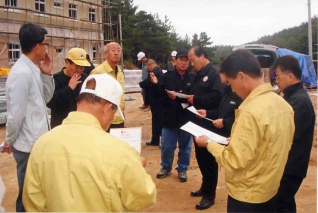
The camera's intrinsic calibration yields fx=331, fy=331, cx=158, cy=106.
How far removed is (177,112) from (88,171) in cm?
343


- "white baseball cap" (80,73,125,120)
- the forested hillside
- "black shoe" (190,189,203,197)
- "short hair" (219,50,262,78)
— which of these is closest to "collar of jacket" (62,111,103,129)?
"white baseball cap" (80,73,125,120)

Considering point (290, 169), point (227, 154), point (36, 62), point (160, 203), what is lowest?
point (160, 203)

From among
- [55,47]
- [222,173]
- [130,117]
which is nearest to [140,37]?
[55,47]

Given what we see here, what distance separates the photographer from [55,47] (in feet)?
86.5

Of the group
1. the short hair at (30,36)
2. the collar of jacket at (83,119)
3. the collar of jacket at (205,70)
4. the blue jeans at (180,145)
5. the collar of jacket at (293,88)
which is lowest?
the blue jeans at (180,145)

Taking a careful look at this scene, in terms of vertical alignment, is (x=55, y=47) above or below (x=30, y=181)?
above

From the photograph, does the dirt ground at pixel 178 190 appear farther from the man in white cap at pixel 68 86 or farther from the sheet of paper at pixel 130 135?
the sheet of paper at pixel 130 135

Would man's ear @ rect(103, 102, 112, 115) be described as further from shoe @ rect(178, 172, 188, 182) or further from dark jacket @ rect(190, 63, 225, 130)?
shoe @ rect(178, 172, 188, 182)

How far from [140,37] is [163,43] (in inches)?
87.5

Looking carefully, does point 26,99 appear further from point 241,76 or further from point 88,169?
point 241,76

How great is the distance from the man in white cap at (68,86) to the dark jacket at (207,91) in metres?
1.43

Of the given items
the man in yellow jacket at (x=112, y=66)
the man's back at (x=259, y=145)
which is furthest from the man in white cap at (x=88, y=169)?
the man in yellow jacket at (x=112, y=66)

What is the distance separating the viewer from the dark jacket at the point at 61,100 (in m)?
3.64

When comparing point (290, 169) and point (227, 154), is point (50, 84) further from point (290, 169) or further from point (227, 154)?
point (290, 169)
